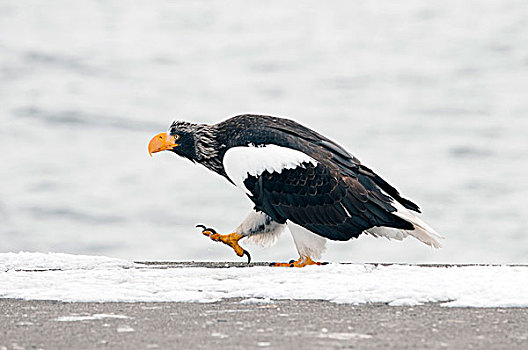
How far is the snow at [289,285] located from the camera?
16.1ft

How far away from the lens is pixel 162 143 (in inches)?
306

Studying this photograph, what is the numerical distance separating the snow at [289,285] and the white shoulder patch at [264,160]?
0.92 metres

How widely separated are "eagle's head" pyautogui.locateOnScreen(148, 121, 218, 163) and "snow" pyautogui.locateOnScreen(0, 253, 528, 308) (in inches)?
58.7

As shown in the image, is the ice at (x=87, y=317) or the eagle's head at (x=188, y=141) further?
the eagle's head at (x=188, y=141)

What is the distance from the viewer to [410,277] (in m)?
5.55

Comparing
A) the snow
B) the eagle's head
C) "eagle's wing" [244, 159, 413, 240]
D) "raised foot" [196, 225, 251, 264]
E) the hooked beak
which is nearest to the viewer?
the snow

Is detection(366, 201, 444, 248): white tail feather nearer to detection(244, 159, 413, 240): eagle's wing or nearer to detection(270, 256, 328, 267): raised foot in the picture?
→ detection(244, 159, 413, 240): eagle's wing

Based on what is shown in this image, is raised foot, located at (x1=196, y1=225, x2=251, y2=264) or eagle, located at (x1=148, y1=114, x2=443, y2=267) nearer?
eagle, located at (x1=148, y1=114, x2=443, y2=267)

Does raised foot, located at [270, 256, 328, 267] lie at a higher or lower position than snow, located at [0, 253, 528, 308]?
higher

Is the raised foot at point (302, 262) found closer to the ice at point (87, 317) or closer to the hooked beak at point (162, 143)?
the hooked beak at point (162, 143)

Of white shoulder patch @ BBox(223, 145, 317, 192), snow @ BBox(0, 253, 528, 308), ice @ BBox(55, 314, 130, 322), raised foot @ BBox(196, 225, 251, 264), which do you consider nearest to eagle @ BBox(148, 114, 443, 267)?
white shoulder patch @ BBox(223, 145, 317, 192)

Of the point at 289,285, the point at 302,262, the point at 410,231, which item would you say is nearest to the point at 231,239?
the point at 302,262

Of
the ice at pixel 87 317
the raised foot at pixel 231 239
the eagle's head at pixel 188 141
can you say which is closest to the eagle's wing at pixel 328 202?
the raised foot at pixel 231 239

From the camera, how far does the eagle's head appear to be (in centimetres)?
757
